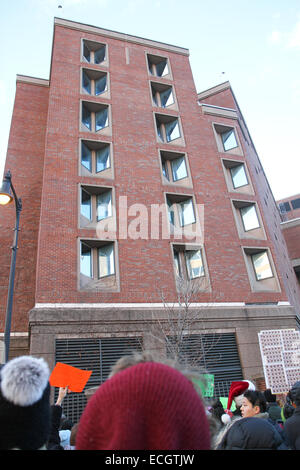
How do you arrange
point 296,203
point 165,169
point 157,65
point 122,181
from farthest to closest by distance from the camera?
point 296,203
point 157,65
point 165,169
point 122,181

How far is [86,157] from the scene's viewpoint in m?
18.0

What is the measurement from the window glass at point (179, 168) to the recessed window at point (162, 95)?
4.31 m

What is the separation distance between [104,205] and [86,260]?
118 inches

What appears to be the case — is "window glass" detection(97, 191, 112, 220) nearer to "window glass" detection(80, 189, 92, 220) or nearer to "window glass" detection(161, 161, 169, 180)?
"window glass" detection(80, 189, 92, 220)

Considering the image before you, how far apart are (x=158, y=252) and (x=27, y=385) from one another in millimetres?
14362

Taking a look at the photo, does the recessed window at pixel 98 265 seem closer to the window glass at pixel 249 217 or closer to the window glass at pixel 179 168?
the window glass at pixel 179 168

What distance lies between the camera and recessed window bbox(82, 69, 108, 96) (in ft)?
67.1

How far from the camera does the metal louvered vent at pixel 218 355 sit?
13984mm

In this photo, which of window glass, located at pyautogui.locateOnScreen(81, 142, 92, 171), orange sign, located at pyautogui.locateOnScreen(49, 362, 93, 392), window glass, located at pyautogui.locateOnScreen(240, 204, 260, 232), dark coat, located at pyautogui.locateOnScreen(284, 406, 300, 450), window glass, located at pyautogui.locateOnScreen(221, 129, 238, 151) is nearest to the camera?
dark coat, located at pyautogui.locateOnScreen(284, 406, 300, 450)

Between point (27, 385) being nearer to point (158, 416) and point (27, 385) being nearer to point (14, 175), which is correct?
point (158, 416)

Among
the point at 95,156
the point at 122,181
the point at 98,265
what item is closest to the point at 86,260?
the point at 98,265

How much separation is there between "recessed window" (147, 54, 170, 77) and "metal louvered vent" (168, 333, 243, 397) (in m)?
17.6

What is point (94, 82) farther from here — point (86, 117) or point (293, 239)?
point (293, 239)

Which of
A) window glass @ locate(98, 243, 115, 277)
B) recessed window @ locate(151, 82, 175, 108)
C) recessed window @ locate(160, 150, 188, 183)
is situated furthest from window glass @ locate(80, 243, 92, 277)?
recessed window @ locate(151, 82, 175, 108)
